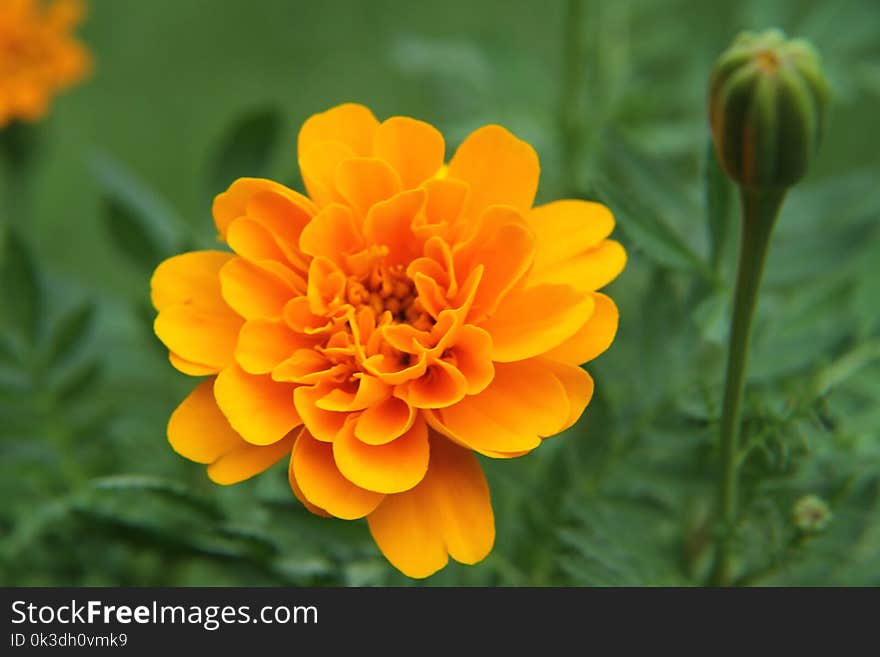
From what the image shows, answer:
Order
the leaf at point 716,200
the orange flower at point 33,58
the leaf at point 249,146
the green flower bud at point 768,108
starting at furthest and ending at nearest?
1. the orange flower at point 33,58
2. the leaf at point 249,146
3. the leaf at point 716,200
4. the green flower bud at point 768,108

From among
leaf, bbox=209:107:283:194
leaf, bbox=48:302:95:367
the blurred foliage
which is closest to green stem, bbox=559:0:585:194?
the blurred foliage

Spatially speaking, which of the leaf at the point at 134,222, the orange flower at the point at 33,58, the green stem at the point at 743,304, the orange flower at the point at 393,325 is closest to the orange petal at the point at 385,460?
the orange flower at the point at 393,325

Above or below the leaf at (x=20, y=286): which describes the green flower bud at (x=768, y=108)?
below

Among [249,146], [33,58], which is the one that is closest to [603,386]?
[249,146]

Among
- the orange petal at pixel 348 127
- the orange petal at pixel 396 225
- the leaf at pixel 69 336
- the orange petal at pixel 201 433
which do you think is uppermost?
the leaf at pixel 69 336

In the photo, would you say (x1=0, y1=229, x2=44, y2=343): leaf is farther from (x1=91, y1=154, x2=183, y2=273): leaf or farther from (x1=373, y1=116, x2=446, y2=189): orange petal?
(x1=373, y1=116, x2=446, y2=189): orange petal

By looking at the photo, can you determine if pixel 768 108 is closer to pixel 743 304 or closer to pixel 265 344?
pixel 743 304

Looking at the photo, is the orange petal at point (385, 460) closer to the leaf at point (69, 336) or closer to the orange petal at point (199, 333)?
the orange petal at point (199, 333)

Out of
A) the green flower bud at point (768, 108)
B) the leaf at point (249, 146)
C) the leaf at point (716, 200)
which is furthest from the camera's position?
the leaf at point (249, 146)
